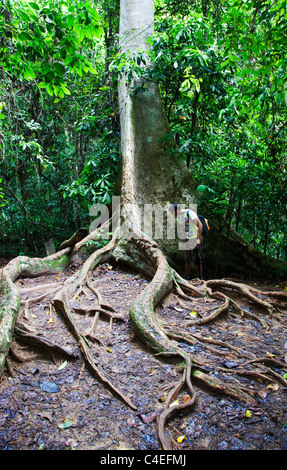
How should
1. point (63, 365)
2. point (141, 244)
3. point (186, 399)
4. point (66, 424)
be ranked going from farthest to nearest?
point (141, 244)
point (63, 365)
point (186, 399)
point (66, 424)

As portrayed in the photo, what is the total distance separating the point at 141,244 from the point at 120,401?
2.87m

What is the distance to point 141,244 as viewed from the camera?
16.6 feet

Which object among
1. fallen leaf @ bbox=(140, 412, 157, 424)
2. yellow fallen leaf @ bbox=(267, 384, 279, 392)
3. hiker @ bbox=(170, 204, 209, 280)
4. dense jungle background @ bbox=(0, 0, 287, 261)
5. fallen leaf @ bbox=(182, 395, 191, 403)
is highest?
dense jungle background @ bbox=(0, 0, 287, 261)

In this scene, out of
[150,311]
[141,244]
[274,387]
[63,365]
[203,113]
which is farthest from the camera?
[203,113]

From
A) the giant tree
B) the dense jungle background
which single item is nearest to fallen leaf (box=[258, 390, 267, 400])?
the giant tree

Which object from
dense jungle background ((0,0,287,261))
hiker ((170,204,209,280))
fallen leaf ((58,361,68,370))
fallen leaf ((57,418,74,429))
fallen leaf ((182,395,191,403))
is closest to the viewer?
fallen leaf ((57,418,74,429))

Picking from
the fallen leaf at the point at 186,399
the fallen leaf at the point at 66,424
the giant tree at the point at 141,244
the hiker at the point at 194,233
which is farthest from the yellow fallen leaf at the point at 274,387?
the hiker at the point at 194,233

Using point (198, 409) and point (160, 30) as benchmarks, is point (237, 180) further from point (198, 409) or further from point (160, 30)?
point (198, 409)

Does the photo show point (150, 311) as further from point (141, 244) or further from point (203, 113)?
point (203, 113)

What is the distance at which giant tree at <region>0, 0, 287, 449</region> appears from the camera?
3246 millimetres

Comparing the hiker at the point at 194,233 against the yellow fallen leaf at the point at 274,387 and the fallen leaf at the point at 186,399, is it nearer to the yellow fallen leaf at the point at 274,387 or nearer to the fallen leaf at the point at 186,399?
the yellow fallen leaf at the point at 274,387

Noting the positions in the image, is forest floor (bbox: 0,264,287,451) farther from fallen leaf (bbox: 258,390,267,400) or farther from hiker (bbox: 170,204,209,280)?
hiker (bbox: 170,204,209,280)

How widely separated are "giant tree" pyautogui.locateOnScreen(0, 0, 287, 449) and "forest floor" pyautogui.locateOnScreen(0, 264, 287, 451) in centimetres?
17

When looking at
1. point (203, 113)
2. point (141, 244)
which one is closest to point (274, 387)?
point (141, 244)
